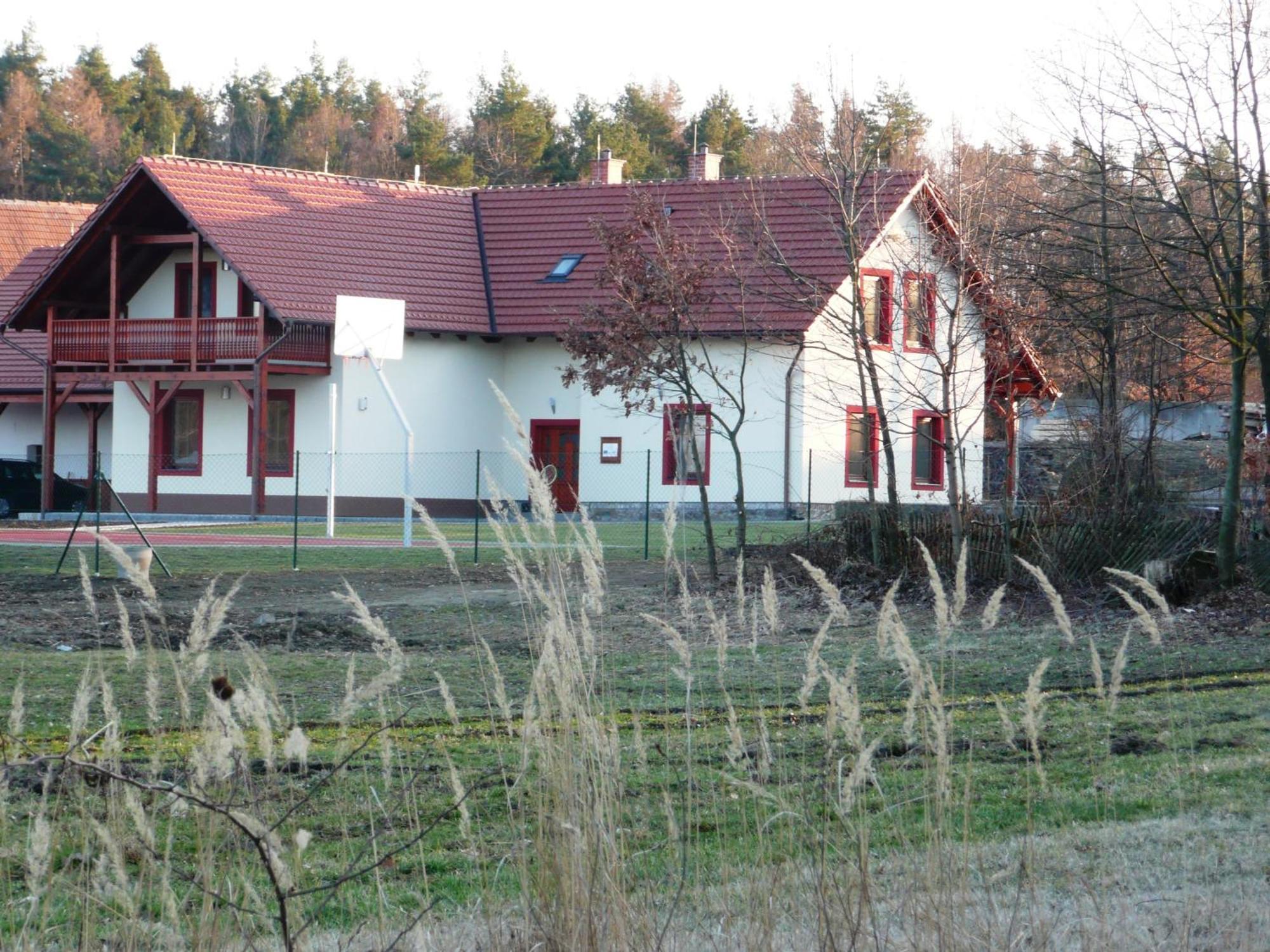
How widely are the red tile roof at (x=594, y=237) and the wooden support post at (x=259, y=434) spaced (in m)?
5.59

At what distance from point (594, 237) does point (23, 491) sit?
15.8m

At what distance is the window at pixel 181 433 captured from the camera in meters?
36.7

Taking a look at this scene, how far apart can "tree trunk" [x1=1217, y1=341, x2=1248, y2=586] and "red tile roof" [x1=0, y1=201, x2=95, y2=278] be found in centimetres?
4262

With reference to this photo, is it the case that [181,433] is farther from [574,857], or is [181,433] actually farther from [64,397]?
[574,857]

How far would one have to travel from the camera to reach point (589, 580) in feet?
14.6

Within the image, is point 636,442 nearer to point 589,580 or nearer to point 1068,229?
point 1068,229

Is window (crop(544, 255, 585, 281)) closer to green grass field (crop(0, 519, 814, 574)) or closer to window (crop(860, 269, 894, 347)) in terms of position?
window (crop(860, 269, 894, 347))

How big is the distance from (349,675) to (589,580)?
2.84 ft

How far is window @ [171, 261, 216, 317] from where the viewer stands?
120 feet

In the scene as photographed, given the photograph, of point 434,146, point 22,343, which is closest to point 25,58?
point 434,146

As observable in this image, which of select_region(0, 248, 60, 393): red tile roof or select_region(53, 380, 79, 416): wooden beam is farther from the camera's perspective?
select_region(0, 248, 60, 393): red tile roof

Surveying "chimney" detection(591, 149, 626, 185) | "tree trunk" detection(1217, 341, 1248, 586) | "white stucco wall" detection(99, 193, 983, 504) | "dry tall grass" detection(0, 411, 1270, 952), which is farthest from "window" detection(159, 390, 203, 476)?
"dry tall grass" detection(0, 411, 1270, 952)

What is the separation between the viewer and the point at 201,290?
121 feet

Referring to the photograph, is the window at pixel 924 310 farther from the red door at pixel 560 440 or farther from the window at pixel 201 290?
the window at pixel 201 290
